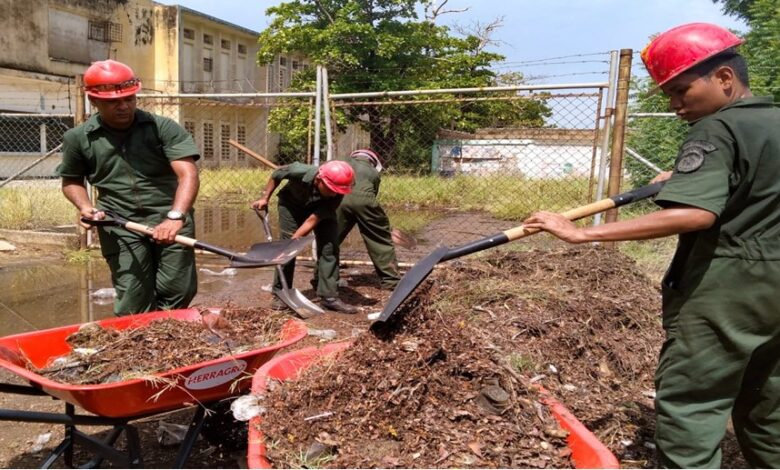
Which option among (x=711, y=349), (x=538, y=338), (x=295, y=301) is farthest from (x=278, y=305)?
(x=711, y=349)

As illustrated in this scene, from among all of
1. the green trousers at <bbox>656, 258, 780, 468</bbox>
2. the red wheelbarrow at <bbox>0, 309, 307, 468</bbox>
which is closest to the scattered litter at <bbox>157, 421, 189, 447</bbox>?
the red wheelbarrow at <bbox>0, 309, 307, 468</bbox>

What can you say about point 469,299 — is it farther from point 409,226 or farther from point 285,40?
point 285,40

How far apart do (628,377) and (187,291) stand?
8.74ft

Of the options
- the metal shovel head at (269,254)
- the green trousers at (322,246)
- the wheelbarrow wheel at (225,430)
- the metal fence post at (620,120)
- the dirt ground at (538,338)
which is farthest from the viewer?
the green trousers at (322,246)

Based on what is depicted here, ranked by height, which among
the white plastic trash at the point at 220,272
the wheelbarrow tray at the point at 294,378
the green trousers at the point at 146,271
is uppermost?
the green trousers at the point at 146,271

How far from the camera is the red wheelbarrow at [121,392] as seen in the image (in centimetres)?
208

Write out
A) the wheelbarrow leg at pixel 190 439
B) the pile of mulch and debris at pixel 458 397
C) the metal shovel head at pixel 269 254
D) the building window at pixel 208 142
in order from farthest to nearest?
the building window at pixel 208 142 < the metal shovel head at pixel 269 254 < the wheelbarrow leg at pixel 190 439 < the pile of mulch and debris at pixel 458 397

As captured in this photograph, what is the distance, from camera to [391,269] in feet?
18.7

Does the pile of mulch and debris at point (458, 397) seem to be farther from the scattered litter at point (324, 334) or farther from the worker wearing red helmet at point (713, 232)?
the scattered litter at point (324, 334)

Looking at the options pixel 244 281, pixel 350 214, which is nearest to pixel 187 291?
pixel 350 214

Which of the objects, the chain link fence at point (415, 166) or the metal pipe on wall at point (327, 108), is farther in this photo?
the chain link fence at point (415, 166)

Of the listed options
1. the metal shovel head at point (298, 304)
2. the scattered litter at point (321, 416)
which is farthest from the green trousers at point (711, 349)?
the metal shovel head at point (298, 304)

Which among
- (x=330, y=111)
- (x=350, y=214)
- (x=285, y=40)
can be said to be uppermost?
(x=285, y=40)

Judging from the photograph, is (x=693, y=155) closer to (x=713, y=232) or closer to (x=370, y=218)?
(x=713, y=232)
